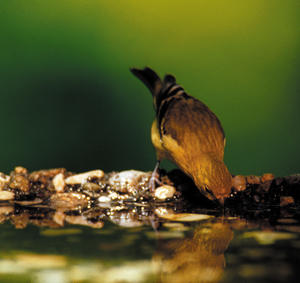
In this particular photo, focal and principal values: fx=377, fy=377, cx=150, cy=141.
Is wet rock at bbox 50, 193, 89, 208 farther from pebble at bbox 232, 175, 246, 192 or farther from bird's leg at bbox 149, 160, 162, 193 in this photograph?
pebble at bbox 232, 175, 246, 192

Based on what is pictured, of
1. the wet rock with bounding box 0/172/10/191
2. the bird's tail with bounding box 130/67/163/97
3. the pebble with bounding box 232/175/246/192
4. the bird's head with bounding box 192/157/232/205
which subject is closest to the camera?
the bird's head with bounding box 192/157/232/205

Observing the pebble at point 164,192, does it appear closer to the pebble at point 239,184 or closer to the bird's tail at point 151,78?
the pebble at point 239,184

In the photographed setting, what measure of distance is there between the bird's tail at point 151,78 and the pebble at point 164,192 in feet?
1.92

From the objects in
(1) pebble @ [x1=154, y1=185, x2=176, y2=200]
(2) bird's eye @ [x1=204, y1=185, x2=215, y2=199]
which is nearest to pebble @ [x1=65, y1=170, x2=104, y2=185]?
(1) pebble @ [x1=154, y1=185, x2=176, y2=200]

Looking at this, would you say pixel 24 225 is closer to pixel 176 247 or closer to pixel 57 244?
pixel 57 244

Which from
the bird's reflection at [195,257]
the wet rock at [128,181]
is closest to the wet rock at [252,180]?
the wet rock at [128,181]

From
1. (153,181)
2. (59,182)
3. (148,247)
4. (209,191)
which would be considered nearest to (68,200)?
(59,182)

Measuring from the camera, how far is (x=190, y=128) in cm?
148

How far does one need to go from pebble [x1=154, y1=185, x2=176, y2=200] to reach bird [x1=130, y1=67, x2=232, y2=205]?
4 cm

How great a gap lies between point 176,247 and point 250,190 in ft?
2.21

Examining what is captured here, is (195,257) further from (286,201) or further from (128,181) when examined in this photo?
(128,181)

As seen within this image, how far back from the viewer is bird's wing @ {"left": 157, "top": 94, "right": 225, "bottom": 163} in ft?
4.63

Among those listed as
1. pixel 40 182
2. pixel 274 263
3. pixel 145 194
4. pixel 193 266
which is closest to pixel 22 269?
pixel 193 266

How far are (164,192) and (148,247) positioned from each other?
0.65 metres
